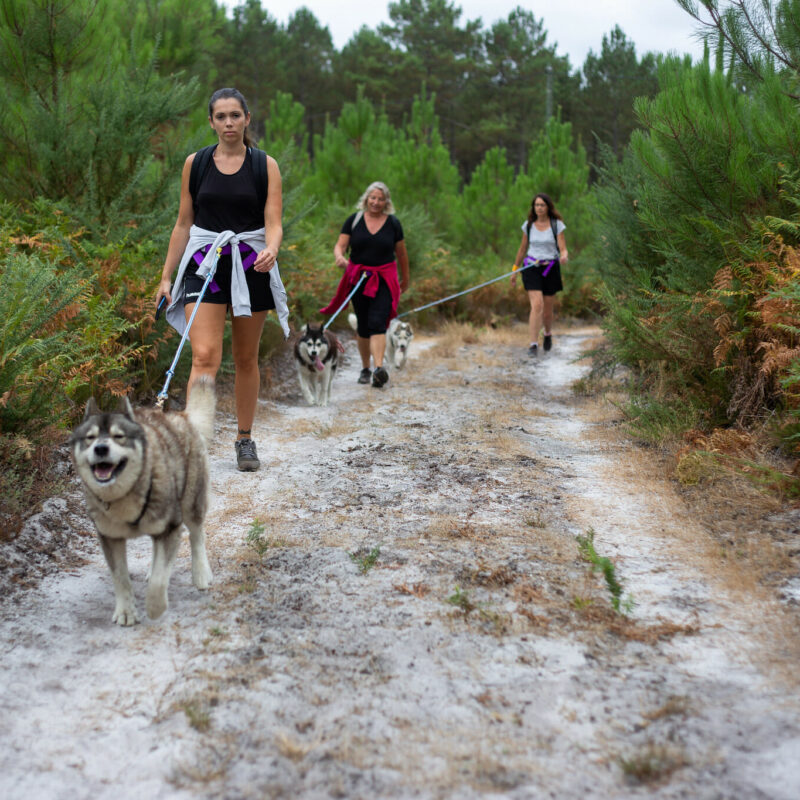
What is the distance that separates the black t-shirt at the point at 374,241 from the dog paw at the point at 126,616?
5933 millimetres

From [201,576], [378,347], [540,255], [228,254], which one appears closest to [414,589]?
[201,576]

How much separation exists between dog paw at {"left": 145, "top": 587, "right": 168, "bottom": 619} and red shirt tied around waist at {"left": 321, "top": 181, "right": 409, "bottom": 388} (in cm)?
558

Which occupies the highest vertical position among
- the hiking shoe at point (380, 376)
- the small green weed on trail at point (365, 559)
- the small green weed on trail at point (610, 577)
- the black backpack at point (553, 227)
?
the black backpack at point (553, 227)

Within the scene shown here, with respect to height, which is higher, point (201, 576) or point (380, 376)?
point (380, 376)

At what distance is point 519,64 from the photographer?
124 feet

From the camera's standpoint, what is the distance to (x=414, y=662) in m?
2.78

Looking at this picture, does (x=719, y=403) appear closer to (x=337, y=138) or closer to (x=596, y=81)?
(x=337, y=138)

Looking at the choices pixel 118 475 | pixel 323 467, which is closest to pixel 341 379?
pixel 323 467

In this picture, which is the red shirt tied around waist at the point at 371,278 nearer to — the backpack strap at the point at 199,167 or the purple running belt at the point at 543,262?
the purple running belt at the point at 543,262

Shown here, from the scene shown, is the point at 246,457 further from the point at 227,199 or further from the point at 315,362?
the point at 315,362

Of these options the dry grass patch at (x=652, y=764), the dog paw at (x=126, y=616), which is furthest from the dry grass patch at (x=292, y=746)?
the dog paw at (x=126, y=616)

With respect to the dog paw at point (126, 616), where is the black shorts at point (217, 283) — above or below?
above

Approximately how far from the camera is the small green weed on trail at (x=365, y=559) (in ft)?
11.7

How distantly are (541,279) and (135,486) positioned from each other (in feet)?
28.3
